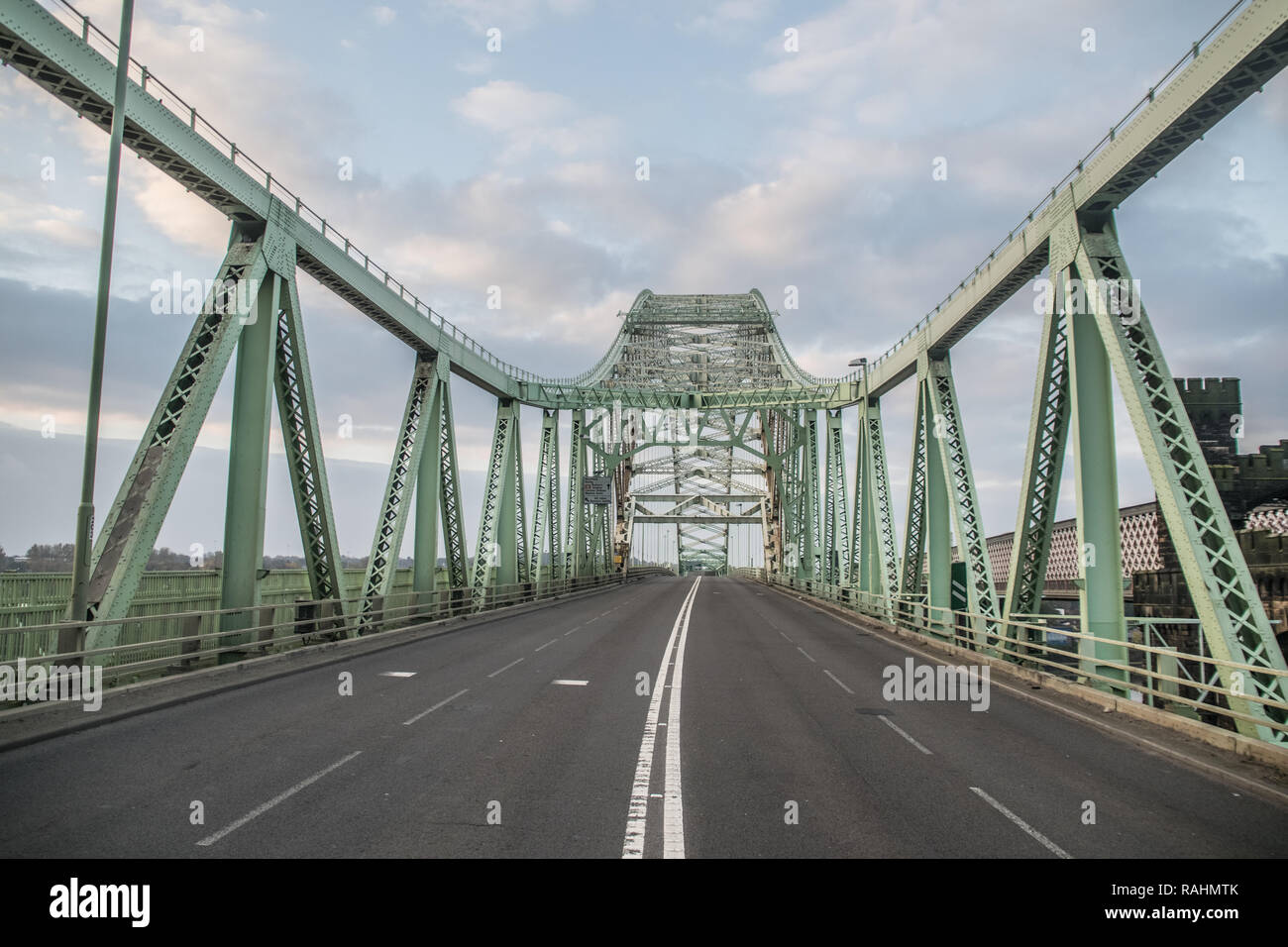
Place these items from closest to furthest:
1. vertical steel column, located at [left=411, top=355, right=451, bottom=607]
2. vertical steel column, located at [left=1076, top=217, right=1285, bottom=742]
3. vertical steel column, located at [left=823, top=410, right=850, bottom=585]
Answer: vertical steel column, located at [left=1076, top=217, right=1285, bottom=742] → vertical steel column, located at [left=411, top=355, right=451, bottom=607] → vertical steel column, located at [left=823, top=410, right=850, bottom=585]

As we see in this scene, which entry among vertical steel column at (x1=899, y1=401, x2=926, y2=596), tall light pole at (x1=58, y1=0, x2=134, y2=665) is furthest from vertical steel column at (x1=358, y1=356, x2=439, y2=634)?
vertical steel column at (x1=899, y1=401, x2=926, y2=596)

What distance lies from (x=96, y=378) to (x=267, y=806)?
22.6 feet

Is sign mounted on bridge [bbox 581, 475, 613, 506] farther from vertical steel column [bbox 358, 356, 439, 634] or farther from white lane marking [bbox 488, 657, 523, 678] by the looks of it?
white lane marking [bbox 488, 657, 523, 678]

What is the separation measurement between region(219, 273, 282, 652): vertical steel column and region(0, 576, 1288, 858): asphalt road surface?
283 centimetres

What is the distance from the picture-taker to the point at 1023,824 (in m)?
6.08

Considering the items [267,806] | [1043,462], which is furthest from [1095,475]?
[267,806]

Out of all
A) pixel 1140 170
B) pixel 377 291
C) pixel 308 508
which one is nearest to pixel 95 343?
pixel 308 508

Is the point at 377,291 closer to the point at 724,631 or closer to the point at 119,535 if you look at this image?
the point at 119,535

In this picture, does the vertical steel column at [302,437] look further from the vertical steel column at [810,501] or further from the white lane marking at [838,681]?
the vertical steel column at [810,501]

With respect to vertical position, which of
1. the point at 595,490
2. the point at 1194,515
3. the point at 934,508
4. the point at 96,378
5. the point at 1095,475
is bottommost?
the point at 1194,515

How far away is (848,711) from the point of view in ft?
36.2

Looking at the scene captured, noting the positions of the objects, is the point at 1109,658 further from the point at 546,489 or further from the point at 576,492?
the point at 576,492

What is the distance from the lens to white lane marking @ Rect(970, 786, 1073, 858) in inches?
217
